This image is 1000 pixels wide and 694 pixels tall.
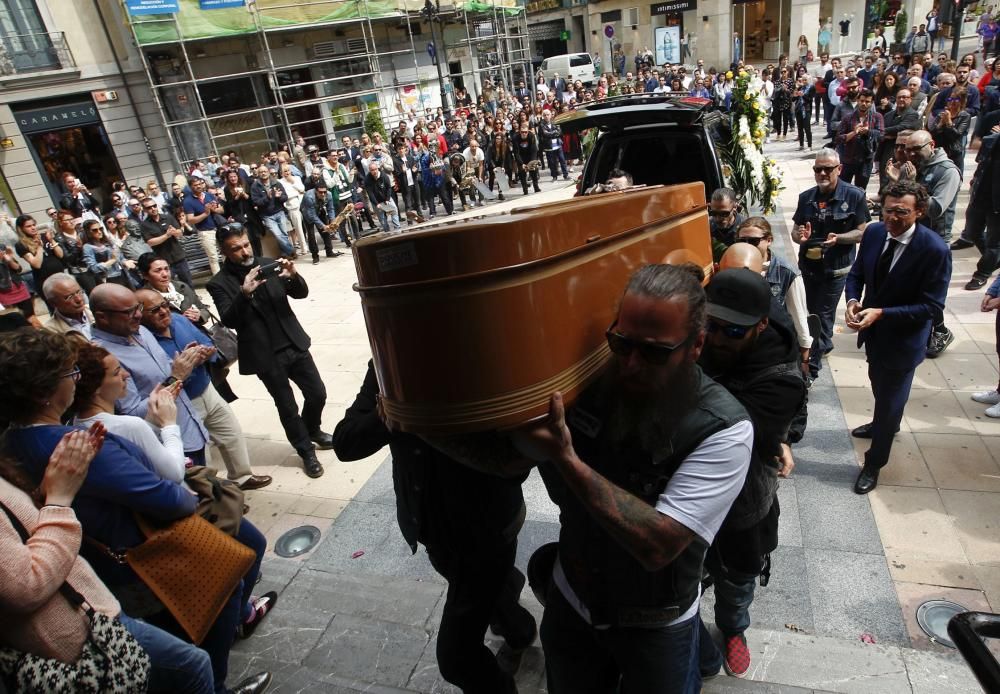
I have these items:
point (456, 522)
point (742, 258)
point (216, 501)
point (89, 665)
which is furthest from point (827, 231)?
point (89, 665)

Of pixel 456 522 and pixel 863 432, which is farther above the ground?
pixel 456 522

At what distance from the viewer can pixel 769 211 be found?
655cm

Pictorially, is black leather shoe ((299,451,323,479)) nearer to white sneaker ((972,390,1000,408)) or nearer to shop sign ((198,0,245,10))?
white sneaker ((972,390,1000,408))

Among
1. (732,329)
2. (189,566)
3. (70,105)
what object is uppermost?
(70,105)

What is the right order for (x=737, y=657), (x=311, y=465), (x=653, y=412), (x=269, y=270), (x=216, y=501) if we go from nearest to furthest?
(x=653, y=412), (x=737, y=657), (x=216, y=501), (x=269, y=270), (x=311, y=465)

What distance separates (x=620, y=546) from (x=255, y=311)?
10.8 feet

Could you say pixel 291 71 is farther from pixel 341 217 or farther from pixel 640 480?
pixel 640 480

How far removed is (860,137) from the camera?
8.34 m

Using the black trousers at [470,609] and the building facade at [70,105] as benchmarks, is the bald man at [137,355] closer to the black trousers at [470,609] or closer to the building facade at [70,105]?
the black trousers at [470,609]

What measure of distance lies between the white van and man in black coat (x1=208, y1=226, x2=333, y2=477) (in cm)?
2620

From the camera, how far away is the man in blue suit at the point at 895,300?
321cm

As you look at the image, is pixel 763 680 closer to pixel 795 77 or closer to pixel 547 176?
pixel 547 176

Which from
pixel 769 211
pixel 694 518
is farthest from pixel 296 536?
pixel 769 211

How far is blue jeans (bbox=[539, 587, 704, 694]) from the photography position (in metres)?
1.73
